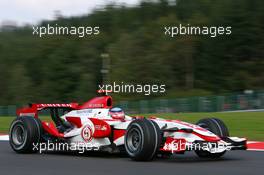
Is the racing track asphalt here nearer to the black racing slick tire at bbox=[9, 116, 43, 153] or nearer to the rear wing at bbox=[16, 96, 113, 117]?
the black racing slick tire at bbox=[9, 116, 43, 153]

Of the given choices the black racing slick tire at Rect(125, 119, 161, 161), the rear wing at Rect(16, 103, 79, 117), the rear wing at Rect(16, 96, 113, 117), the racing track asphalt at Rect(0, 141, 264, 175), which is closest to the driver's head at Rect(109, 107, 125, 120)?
the rear wing at Rect(16, 96, 113, 117)

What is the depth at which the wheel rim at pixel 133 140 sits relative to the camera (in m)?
10.4

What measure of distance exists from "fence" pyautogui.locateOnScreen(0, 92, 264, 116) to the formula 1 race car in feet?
85.9

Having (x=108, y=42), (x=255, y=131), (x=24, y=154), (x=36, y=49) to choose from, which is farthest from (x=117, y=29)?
(x=24, y=154)

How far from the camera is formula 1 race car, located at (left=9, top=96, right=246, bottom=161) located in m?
10.2

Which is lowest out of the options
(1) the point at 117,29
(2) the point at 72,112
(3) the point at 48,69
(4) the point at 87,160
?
(4) the point at 87,160

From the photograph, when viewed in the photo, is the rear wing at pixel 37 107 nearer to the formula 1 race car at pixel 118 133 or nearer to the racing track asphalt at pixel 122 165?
the formula 1 race car at pixel 118 133

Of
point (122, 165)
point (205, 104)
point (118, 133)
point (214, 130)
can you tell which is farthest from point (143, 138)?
point (205, 104)

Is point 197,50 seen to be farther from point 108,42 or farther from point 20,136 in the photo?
point 20,136

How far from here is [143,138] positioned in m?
9.99

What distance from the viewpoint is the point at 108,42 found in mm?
85000

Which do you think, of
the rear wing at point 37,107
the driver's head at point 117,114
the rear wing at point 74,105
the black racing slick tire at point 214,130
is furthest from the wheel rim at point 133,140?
the rear wing at point 37,107

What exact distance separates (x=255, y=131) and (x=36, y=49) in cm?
7545

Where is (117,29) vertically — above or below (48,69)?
above
